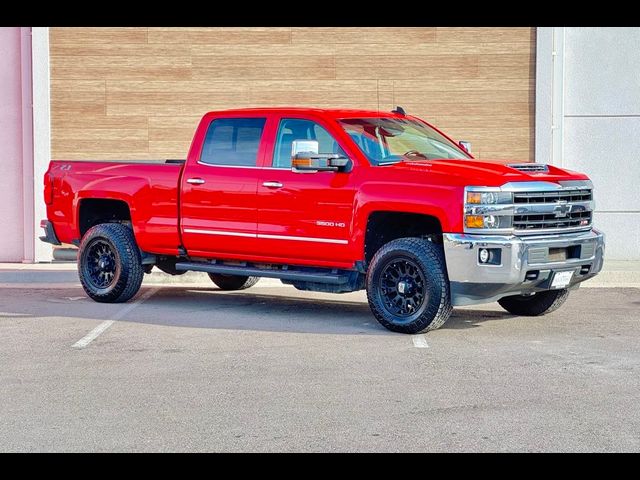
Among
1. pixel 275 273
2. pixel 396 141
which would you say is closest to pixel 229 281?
pixel 275 273

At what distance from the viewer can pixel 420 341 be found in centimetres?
1023

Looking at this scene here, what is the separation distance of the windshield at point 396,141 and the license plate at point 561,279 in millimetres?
1744

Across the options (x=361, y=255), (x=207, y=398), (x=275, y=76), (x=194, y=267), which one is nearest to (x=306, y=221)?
(x=361, y=255)

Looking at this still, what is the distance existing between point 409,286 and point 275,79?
6996 mm

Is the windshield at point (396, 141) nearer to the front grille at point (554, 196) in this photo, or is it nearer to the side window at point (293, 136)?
the side window at point (293, 136)

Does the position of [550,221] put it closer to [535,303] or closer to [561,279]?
[561,279]

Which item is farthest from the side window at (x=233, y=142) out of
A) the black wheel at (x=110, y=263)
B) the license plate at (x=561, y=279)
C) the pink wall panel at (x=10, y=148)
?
the pink wall panel at (x=10, y=148)

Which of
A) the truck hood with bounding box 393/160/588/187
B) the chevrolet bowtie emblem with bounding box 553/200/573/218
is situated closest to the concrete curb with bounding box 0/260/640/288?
the truck hood with bounding box 393/160/588/187

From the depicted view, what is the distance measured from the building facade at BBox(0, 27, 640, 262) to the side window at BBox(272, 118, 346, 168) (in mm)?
5169

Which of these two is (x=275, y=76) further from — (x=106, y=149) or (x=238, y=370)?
(x=238, y=370)

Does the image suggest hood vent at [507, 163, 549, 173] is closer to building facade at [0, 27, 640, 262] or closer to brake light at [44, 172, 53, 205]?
brake light at [44, 172, 53, 205]

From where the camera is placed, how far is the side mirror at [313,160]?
10.8 m

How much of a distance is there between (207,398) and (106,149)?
9.69 metres

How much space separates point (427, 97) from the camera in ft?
55.4
